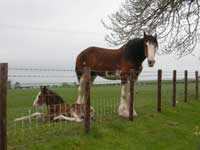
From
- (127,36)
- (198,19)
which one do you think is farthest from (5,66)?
(198,19)

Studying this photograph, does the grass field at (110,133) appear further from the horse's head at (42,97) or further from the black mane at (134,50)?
the black mane at (134,50)

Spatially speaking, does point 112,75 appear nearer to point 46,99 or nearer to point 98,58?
point 98,58

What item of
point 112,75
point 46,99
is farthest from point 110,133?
point 112,75

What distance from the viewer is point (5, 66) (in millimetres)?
8477

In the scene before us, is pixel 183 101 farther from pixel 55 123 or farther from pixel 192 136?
pixel 55 123

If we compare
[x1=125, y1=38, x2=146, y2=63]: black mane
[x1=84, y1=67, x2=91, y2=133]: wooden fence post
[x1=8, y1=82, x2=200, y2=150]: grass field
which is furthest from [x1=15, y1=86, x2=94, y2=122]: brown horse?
[x1=125, y1=38, x2=146, y2=63]: black mane

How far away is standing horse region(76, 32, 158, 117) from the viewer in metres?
14.1

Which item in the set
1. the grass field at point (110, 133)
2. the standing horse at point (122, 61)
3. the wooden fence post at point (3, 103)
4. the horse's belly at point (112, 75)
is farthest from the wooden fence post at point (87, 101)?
the horse's belly at point (112, 75)

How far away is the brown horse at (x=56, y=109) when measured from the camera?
479 inches

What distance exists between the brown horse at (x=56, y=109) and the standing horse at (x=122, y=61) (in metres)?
1.20

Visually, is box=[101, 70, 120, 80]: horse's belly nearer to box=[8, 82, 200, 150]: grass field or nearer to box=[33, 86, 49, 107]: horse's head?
box=[8, 82, 200, 150]: grass field

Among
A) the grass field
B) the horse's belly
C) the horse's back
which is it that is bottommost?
the grass field

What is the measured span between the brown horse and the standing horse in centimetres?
120

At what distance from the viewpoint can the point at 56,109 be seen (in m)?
12.4
